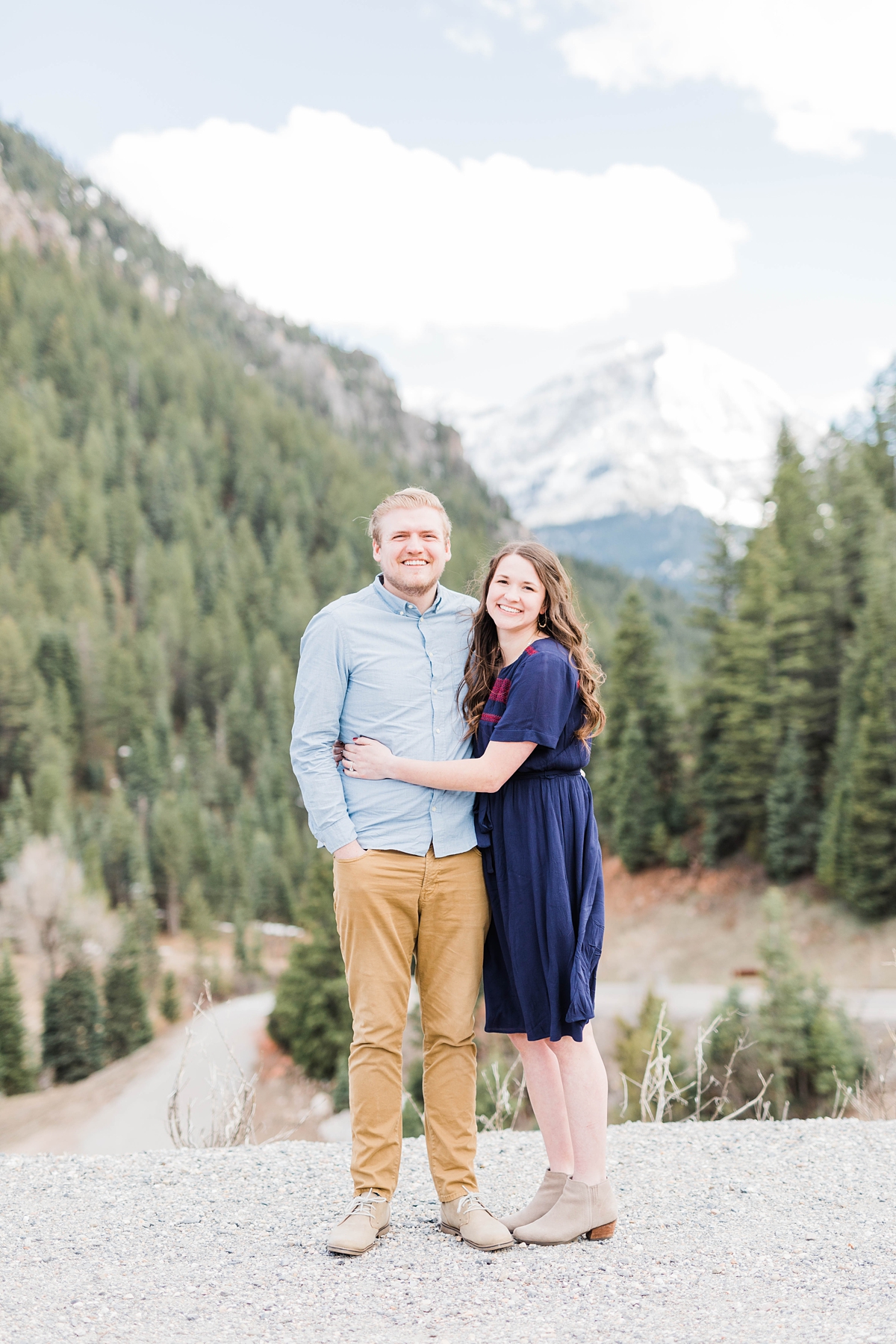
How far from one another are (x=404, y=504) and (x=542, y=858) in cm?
144

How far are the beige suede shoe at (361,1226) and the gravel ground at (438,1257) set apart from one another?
0.15 ft

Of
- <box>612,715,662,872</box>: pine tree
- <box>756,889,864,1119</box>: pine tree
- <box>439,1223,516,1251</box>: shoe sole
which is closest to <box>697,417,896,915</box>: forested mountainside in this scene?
<box>612,715,662,872</box>: pine tree

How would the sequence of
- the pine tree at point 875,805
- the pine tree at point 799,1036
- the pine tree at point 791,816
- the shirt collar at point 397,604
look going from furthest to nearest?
the pine tree at point 791,816, the pine tree at point 875,805, the pine tree at point 799,1036, the shirt collar at point 397,604

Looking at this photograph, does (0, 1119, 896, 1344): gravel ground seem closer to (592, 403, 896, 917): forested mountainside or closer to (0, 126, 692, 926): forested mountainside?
(592, 403, 896, 917): forested mountainside

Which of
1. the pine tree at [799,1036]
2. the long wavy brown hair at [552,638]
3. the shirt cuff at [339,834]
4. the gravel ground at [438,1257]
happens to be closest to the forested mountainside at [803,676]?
the pine tree at [799,1036]

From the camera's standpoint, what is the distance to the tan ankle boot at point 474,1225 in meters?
3.55

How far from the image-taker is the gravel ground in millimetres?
2955

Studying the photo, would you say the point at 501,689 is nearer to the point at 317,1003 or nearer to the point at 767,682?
the point at 317,1003

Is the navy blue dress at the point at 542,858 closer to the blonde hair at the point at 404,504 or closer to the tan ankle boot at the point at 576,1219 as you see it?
the tan ankle boot at the point at 576,1219

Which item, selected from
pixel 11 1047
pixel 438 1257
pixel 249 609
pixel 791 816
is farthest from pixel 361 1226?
pixel 249 609

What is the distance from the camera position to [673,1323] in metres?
2.93

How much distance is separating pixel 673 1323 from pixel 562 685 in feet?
6.63

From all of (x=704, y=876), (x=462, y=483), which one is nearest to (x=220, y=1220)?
(x=704, y=876)

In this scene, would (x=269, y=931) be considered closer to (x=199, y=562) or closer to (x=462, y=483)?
(x=199, y=562)
